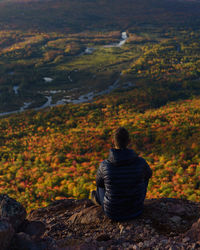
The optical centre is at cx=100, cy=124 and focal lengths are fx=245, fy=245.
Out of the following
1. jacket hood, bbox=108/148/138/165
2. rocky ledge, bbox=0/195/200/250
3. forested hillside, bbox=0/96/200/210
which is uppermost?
jacket hood, bbox=108/148/138/165

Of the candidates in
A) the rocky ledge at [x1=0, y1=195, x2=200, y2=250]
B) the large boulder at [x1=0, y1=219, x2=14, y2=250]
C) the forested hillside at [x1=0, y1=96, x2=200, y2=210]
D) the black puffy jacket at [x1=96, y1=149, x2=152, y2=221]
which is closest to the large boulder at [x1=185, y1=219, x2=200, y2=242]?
the rocky ledge at [x1=0, y1=195, x2=200, y2=250]

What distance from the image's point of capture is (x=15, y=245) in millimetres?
4766

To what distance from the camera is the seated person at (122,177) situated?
5.01 metres

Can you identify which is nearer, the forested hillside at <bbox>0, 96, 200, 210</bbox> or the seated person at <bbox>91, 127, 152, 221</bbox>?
the seated person at <bbox>91, 127, 152, 221</bbox>

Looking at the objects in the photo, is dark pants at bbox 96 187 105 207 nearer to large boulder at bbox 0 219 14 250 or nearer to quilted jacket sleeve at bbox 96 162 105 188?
quilted jacket sleeve at bbox 96 162 105 188

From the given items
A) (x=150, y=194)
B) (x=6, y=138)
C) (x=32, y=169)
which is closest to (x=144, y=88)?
(x=6, y=138)

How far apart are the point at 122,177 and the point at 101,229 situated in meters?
1.48

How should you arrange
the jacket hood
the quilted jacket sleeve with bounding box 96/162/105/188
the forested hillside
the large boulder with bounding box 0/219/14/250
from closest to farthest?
the large boulder with bounding box 0/219/14/250 → the jacket hood → the quilted jacket sleeve with bounding box 96/162/105/188 → the forested hillside

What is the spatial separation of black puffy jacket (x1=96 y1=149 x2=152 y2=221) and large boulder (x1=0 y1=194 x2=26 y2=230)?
204cm

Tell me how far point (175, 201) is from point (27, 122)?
42.7 m

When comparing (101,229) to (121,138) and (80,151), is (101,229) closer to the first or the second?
(121,138)

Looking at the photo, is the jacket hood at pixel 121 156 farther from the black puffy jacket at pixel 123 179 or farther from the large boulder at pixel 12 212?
the large boulder at pixel 12 212

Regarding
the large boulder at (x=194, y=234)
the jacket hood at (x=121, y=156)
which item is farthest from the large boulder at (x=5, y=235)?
the large boulder at (x=194, y=234)

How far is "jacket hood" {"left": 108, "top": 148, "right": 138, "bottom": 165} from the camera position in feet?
16.3
